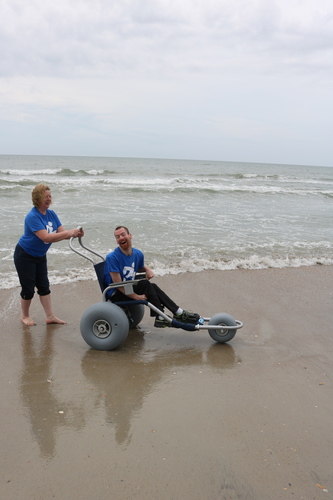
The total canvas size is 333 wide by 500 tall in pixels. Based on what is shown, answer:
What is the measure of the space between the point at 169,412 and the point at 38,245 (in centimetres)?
238

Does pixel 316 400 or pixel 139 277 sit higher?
pixel 139 277

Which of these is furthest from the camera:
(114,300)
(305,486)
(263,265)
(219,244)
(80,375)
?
(219,244)

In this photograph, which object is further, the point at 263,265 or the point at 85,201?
the point at 85,201

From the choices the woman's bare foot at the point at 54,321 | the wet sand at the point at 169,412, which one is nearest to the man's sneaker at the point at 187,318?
the wet sand at the point at 169,412

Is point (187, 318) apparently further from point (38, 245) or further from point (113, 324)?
point (38, 245)

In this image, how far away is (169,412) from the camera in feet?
10.0

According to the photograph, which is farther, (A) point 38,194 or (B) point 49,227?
(B) point 49,227

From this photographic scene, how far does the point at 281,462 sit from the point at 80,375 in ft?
6.01

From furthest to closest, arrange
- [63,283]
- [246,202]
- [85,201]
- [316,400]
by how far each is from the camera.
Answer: [246,202] → [85,201] → [63,283] → [316,400]

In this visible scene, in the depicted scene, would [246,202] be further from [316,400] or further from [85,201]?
[316,400]

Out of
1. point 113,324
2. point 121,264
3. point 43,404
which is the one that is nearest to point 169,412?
point 43,404

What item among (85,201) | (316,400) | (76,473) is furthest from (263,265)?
(85,201)

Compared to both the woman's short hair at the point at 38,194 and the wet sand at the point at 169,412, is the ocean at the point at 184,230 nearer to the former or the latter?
the woman's short hair at the point at 38,194

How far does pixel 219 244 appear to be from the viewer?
921 centimetres
